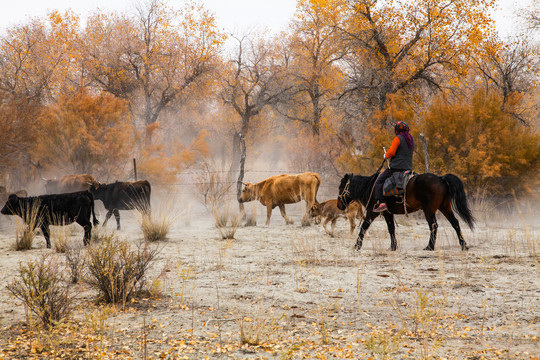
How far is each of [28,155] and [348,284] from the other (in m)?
15.3

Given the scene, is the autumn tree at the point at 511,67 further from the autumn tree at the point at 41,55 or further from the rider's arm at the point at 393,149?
the autumn tree at the point at 41,55

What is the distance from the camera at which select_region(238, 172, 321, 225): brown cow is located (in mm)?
14180

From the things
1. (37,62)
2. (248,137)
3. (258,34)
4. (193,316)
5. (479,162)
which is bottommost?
(193,316)

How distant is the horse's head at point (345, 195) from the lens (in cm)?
991

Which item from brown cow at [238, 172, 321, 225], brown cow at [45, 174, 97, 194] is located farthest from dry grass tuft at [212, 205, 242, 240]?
brown cow at [45, 174, 97, 194]

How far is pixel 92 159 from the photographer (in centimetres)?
1806

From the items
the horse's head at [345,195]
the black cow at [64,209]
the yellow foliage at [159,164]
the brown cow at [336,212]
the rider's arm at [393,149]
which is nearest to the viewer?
the rider's arm at [393,149]

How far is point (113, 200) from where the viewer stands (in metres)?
13.5

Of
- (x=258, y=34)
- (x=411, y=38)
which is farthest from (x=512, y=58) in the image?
(x=258, y=34)

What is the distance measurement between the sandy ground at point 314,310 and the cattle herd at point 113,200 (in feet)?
4.64

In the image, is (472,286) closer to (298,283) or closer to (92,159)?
(298,283)

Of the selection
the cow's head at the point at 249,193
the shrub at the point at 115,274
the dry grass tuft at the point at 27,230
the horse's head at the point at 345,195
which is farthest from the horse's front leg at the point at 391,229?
the dry grass tuft at the point at 27,230

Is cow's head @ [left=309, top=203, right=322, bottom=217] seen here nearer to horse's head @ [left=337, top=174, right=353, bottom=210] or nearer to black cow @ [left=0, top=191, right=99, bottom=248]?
horse's head @ [left=337, top=174, right=353, bottom=210]

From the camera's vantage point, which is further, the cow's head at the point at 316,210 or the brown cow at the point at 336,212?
the cow's head at the point at 316,210
